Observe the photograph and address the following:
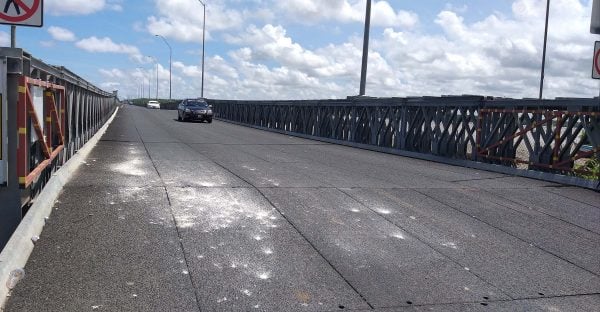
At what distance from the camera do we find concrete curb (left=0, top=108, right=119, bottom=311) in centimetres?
411

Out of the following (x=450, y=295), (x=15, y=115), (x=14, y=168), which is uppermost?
(x=15, y=115)

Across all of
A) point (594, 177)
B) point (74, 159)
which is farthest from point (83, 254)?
point (594, 177)

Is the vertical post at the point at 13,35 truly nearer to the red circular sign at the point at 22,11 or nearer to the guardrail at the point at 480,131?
the red circular sign at the point at 22,11

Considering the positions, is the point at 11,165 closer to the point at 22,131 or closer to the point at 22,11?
the point at 22,131

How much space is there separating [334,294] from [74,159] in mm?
7196

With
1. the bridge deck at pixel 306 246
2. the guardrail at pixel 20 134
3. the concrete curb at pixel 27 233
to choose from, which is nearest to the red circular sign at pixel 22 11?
the guardrail at pixel 20 134

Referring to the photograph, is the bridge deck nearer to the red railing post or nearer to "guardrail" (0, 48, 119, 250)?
"guardrail" (0, 48, 119, 250)

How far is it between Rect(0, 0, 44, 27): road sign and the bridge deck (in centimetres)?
230

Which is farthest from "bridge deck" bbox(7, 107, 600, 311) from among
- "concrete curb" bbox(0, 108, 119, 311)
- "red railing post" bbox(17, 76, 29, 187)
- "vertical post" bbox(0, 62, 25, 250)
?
"red railing post" bbox(17, 76, 29, 187)

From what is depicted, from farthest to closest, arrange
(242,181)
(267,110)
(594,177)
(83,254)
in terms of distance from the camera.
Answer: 1. (267,110)
2. (594,177)
3. (242,181)
4. (83,254)

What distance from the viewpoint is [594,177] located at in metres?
10.6

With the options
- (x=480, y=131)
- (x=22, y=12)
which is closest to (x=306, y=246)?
(x=22, y=12)

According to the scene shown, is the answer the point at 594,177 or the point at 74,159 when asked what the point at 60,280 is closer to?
the point at 74,159

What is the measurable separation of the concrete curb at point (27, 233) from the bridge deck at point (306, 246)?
10 cm
